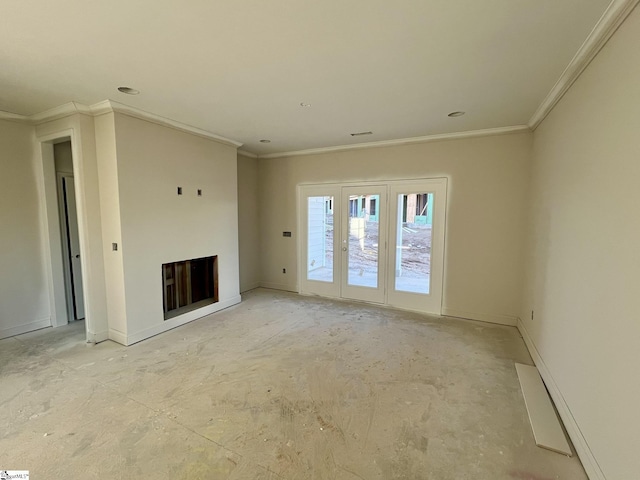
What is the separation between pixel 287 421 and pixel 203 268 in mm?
3177

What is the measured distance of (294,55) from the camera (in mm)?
2127

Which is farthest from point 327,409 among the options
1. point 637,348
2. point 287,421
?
point 637,348

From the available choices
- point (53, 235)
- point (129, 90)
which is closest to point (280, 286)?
point (53, 235)

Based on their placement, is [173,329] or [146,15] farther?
[173,329]

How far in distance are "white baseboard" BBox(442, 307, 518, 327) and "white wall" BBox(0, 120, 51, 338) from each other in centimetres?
558

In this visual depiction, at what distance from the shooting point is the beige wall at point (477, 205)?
3.91m

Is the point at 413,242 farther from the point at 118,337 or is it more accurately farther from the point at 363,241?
the point at 118,337

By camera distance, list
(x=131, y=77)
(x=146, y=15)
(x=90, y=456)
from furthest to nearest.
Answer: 1. (x=131, y=77)
2. (x=90, y=456)
3. (x=146, y=15)

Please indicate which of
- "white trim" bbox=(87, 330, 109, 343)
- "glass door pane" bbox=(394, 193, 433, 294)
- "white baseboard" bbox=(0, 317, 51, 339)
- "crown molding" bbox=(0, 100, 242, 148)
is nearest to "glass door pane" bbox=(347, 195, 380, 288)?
"glass door pane" bbox=(394, 193, 433, 294)

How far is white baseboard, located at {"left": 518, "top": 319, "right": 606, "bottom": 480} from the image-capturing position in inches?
66.9

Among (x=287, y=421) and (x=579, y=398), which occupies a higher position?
(x=579, y=398)

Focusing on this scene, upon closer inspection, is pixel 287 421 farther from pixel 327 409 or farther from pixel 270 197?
pixel 270 197

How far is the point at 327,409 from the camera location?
7.56 feet

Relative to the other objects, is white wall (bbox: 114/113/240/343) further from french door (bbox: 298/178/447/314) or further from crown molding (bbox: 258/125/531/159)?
french door (bbox: 298/178/447/314)
